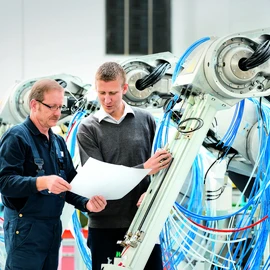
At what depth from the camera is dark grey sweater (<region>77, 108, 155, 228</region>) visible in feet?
8.64

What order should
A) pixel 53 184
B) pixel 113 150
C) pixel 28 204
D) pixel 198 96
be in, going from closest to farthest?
pixel 53 184
pixel 28 204
pixel 198 96
pixel 113 150

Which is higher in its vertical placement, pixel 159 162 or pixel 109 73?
pixel 109 73

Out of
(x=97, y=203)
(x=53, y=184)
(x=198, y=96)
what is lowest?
(x=97, y=203)

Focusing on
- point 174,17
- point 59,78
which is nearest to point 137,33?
point 174,17

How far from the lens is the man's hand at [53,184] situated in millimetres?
2195

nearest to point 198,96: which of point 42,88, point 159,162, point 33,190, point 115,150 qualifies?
point 159,162

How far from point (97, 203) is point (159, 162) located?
318 mm

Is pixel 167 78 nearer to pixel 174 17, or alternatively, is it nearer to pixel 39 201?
pixel 39 201

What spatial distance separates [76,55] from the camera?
7570 millimetres

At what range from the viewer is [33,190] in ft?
7.42

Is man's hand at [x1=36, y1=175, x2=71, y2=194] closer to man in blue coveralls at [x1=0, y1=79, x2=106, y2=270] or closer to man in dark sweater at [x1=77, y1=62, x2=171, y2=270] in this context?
man in blue coveralls at [x1=0, y1=79, x2=106, y2=270]

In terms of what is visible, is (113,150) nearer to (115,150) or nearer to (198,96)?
(115,150)

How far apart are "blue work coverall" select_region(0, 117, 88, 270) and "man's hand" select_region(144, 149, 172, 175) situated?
422mm

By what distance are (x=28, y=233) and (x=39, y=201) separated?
5.5 inches
